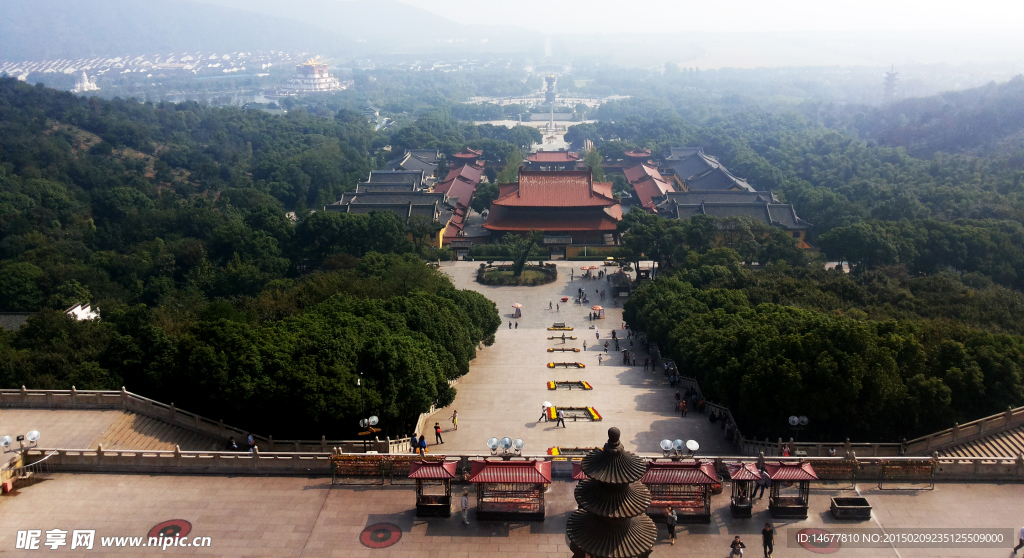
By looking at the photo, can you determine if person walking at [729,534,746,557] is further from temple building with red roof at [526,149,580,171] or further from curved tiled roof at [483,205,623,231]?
temple building with red roof at [526,149,580,171]

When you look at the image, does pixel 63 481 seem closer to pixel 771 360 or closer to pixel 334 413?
pixel 334 413

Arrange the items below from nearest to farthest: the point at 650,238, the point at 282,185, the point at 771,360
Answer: the point at 771,360
the point at 650,238
the point at 282,185

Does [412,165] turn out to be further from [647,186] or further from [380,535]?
[380,535]

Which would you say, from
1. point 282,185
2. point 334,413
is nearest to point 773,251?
point 334,413

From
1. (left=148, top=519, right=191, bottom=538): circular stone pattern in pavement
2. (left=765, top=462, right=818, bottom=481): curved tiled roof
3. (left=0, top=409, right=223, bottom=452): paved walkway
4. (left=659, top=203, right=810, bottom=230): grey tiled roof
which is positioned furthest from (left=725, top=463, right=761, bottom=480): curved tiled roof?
(left=659, top=203, right=810, bottom=230): grey tiled roof

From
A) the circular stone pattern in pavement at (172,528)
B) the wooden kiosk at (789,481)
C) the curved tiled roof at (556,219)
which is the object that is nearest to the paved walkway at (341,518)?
the circular stone pattern in pavement at (172,528)

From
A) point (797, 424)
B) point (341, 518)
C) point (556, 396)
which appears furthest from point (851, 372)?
point (341, 518)

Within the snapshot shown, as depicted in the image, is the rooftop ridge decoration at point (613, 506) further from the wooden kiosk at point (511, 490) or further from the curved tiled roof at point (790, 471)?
the curved tiled roof at point (790, 471)
